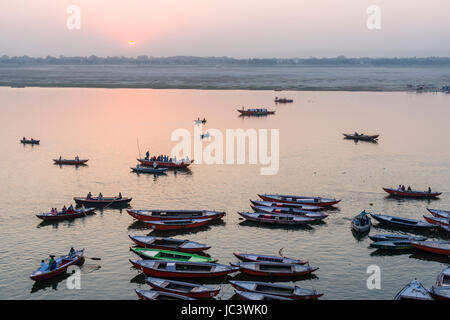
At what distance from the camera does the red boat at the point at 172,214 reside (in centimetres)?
4259

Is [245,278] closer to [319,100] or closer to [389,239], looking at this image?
[389,239]

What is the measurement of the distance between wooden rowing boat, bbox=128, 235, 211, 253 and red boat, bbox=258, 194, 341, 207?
1371 cm

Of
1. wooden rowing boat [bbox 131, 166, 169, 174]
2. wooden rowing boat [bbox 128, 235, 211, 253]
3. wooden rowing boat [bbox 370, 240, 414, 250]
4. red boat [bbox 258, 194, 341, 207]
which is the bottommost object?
wooden rowing boat [bbox 370, 240, 414, 250]

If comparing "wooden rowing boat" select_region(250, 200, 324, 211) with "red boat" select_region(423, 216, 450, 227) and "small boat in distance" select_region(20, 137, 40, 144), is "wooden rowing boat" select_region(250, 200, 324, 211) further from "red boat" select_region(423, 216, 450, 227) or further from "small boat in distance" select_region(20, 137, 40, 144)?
"small boat in distance" select_region(20, 137, 40, 144)

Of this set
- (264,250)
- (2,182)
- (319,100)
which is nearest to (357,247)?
(264,250)

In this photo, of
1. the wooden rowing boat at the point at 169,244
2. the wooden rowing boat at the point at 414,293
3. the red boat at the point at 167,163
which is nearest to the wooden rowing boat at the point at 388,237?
the wooden rowing boat at the point at 414,293

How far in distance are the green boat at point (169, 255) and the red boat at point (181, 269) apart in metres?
1.08

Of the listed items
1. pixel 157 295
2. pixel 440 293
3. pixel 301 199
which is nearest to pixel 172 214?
pixel 301 199

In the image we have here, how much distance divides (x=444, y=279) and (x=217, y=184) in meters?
29.1

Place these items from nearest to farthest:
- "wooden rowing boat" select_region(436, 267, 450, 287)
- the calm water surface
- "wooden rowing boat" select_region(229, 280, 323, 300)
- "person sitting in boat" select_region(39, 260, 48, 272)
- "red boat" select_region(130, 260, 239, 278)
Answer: "wooden rowing boat" select_region(229, 280, 323, 300)
"wooden rowing boat" select_region(436, 267, 450, 287)
"person sitting in boat" select_region(39, 260, 48, 272)
"red boat" select_region(130, 260, 239, 278)
the calm water surface

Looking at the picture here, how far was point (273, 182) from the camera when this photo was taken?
185ft

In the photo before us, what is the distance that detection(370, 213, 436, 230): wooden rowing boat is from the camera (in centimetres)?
4131

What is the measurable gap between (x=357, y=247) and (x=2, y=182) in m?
39.9

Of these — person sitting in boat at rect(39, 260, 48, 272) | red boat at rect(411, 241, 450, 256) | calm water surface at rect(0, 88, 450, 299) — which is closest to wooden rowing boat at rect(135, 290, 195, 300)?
calm water surface at rect(0, 88, 450, 299)
